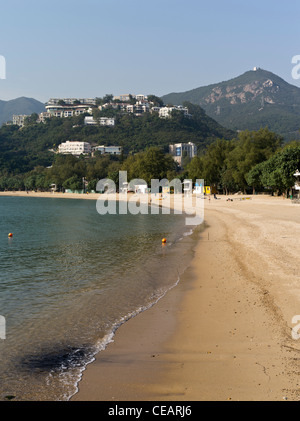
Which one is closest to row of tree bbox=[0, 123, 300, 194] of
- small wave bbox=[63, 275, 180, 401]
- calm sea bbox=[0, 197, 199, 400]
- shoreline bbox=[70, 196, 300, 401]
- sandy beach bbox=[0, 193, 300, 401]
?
calm sea bbox=[0, 197, 199, 400]

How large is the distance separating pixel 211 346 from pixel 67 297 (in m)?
6.22

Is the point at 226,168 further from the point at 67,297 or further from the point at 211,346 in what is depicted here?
the point at 211,346

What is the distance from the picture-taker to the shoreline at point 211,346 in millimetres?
6497

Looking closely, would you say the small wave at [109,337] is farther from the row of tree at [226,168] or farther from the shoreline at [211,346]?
the row of tree at [226,168]

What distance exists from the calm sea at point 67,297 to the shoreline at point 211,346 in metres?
0.55

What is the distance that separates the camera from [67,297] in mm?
13133

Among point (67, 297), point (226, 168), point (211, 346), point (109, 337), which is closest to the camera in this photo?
point (211, 346)

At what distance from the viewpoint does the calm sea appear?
7.65 m

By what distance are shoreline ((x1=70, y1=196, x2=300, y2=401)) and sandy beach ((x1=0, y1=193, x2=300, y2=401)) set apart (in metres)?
0.02

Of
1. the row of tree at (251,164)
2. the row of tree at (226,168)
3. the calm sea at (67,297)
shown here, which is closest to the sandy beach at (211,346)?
the calm sea at (67,297)

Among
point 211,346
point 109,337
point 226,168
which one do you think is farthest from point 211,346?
point 226,168

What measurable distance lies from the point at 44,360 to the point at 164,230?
86.2 ft
